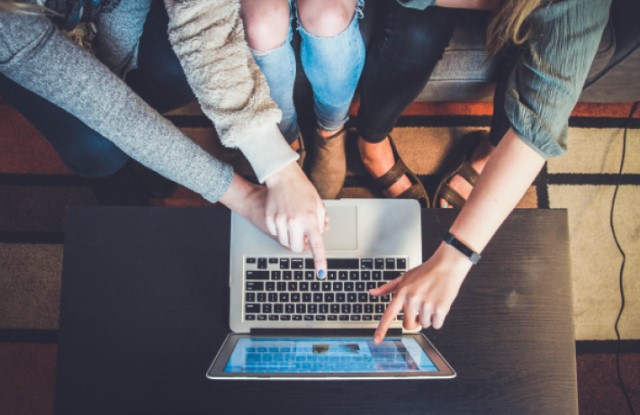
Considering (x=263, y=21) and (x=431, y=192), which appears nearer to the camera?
(x=263, y=21)

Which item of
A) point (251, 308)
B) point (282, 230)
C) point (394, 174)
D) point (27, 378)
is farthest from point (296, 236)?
point (27, 378)

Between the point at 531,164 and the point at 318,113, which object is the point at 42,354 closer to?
the point at 318,113

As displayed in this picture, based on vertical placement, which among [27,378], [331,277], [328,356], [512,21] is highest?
[512,21]

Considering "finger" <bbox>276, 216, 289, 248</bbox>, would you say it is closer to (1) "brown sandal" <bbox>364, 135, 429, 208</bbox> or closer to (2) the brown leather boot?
(2) the brown leather boot

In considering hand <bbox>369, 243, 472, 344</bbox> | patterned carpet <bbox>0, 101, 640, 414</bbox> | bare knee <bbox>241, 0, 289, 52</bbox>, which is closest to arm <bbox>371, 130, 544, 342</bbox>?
hand <bbox>369, 243, 472, 344</bbox>

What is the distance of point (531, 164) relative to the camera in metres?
0.71

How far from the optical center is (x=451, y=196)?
126 centimetres

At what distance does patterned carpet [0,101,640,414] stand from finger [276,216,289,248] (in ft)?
2.12

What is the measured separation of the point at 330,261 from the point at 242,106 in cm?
31

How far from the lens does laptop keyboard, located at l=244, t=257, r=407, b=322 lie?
2.42 feet

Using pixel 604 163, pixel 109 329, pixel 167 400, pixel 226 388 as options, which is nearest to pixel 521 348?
pixel 226 388

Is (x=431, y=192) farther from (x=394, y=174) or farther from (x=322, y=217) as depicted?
(x=322, y=217)

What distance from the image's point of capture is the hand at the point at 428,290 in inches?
26.6

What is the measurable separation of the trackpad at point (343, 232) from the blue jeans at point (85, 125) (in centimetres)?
52
